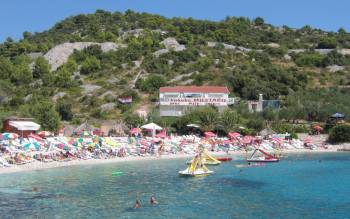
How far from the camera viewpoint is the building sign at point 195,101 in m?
70.5

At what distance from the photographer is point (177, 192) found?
85.9 ft

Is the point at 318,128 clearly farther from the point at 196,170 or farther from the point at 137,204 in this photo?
the point at 137,204

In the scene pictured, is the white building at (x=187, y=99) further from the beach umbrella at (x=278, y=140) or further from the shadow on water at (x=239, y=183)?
the shadow on water at (x=239, y=183)

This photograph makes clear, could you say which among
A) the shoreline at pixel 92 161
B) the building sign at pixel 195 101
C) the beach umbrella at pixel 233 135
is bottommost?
the shoreline at pixel 92 161

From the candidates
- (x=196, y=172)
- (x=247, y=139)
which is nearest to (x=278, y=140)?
(x=247, y=139)

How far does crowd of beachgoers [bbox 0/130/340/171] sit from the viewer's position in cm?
3891

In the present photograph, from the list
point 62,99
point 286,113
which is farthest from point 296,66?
point 62,99

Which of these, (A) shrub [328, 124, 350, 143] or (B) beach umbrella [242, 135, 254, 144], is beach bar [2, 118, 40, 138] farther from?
(A) shrub [328, 124, 350, 143]

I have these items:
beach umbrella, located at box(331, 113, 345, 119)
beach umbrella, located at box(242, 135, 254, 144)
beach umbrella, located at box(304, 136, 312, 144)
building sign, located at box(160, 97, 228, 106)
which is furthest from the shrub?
building sign, located at box(160, 97, 228, 106)

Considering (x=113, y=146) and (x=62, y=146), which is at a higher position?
(x=62, y=146)

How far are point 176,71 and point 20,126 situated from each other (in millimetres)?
47859

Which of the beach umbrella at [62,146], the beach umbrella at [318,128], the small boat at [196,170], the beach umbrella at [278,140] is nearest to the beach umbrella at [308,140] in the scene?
the beach umbrella at [318,128]

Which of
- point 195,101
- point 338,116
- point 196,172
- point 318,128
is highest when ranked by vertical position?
point 195,101

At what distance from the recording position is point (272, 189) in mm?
27656
